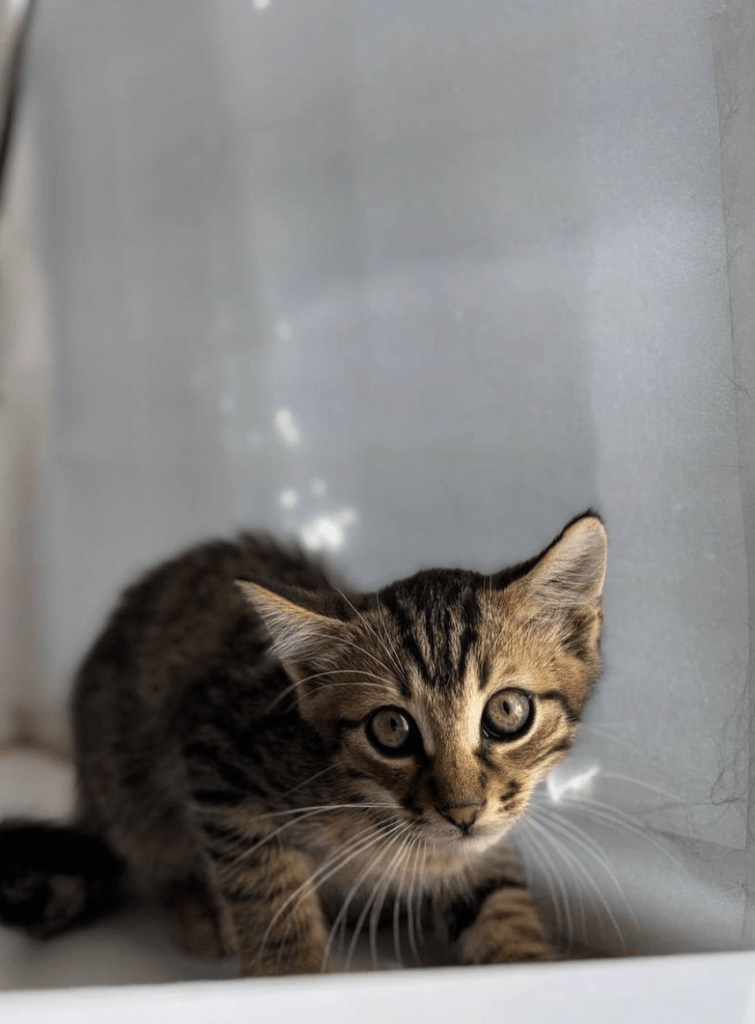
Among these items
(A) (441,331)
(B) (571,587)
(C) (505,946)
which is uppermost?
(A) (441,331)

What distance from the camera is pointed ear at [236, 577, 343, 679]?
93 cm

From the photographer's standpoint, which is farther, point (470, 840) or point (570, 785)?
point (570, 785)

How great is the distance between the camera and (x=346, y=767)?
95 centimetres

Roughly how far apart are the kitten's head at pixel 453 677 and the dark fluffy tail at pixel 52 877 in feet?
1.18

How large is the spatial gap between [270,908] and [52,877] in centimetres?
28

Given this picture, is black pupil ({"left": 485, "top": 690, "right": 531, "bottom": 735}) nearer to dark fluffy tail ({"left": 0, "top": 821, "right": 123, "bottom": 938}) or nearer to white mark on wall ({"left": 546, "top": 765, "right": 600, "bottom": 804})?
white mark on wall ({"left": 546, "top": 765, "right": 600, "bottom": 804})

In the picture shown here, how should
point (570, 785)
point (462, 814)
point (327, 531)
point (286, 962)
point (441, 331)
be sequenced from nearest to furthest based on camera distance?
point (462, 814) < point (286, 962) < point (570, 785) < point (441, 331) < point (327, 531)

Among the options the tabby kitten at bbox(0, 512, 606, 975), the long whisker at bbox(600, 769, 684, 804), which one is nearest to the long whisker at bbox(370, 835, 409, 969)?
the tabby kitten at bbox(0, 512, 606, 975)

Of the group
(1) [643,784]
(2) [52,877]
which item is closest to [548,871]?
(1) [643,784]

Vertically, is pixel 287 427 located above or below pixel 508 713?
above

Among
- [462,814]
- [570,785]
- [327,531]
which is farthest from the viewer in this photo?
[327,531]

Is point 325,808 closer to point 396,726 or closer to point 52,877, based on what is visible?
point 396,726

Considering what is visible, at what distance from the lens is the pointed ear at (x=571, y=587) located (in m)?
0.89

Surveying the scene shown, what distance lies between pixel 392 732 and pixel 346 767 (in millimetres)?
68
